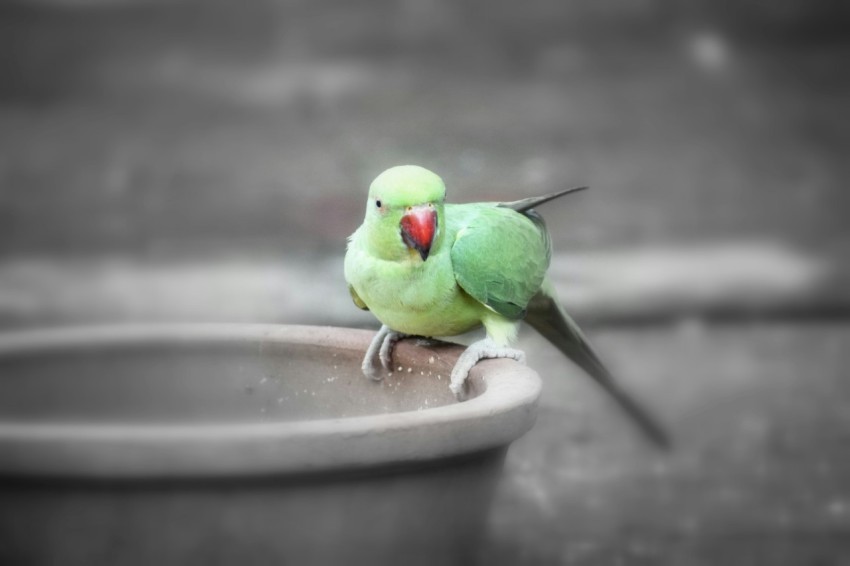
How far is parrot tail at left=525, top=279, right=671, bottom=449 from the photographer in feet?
4.86

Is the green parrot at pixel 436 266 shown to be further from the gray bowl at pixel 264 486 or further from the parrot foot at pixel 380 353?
the gray bowl at pixel 264 486

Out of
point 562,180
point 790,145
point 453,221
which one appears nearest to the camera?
point 453,221

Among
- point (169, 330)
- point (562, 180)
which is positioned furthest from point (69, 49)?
point (169, 330)

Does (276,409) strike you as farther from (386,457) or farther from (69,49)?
(69,49)

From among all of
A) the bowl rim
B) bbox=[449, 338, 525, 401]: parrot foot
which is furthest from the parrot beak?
the bowl rim

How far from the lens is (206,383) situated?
1176 millimetres

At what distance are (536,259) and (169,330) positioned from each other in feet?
1.48

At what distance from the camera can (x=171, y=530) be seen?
2.53ft

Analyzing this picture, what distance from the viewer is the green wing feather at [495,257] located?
1.23m

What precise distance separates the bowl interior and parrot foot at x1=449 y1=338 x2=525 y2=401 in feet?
0.09

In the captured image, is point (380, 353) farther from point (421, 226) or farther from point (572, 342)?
point (572, 342)

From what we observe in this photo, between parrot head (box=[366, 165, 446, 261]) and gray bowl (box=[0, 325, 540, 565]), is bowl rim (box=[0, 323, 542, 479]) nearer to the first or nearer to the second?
gray bowl (box=[0, 325, 540, 565])

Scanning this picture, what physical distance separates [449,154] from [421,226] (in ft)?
7.89

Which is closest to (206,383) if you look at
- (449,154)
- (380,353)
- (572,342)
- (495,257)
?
(380,353)
